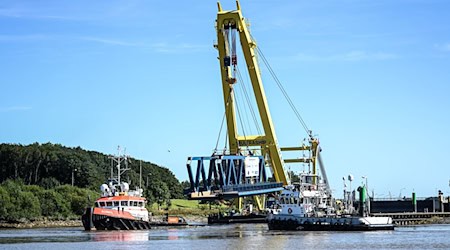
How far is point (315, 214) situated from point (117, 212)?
2003 centimetres

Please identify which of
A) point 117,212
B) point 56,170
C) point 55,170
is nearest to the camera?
point 117,212

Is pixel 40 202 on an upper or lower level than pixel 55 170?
lower

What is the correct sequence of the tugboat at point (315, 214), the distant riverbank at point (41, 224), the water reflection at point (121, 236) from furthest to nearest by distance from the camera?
the distant riverbank at point (41, 224) → the tugboat at point (315, 214) → the water reflection at point (121, 236)

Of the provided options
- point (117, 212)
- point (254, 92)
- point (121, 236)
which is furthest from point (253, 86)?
point (121, 236)

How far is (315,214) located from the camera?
76.4 metres

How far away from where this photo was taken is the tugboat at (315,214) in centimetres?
7381

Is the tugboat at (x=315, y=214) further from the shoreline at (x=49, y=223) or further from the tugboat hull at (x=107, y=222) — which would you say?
the shoreline at (x=49, y=223)

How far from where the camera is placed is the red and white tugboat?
275ft

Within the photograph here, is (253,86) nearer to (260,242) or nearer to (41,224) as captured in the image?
(41,224)

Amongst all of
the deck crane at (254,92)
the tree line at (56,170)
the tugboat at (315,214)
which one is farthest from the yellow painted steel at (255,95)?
the tree line at (56,170)

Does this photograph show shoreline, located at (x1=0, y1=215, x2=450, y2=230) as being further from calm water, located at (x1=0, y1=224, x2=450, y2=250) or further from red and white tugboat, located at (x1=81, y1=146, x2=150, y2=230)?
calm water, located at (x1=0, y1=224, x2=450, y2=250)

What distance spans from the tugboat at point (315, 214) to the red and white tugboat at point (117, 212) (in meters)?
14.7

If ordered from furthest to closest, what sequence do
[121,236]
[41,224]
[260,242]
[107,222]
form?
[41,224], [107,222], [121,236], [260,242]

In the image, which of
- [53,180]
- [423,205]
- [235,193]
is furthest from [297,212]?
[53,180]
